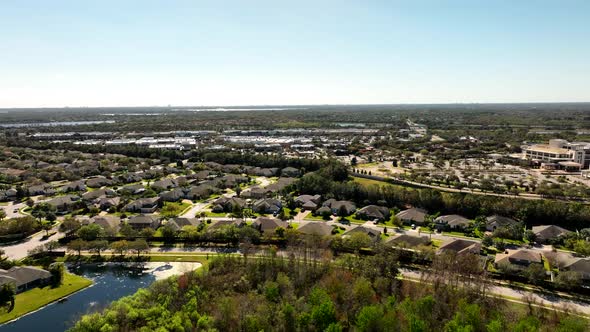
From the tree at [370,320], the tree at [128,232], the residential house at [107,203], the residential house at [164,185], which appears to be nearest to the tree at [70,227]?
the tree at [128,232]

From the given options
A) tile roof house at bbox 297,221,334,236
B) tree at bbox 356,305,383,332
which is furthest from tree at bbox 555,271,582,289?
tile roof house at bbox 297,221,334,236

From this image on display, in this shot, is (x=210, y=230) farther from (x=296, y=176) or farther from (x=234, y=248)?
(x=296, y=176)

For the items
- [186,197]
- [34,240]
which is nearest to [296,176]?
[186,197]

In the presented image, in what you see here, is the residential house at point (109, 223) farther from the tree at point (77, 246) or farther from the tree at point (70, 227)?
the tree at point (77, 246)

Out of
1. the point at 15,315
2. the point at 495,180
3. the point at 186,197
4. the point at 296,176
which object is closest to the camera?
the point at 15,315

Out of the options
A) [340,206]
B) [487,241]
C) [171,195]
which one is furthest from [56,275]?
[487,241]

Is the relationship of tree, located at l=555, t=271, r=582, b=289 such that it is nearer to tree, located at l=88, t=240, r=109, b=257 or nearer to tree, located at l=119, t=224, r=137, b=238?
tree, located at l=119, t=224, r=137, b=238
